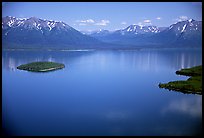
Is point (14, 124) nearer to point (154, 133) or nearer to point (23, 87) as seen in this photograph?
point (154, 133)

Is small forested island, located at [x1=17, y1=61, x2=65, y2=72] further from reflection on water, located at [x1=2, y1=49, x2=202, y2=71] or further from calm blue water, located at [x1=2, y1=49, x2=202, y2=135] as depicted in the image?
calm blue water, located at [x1=2, y1=49, x2=202, y2=135]

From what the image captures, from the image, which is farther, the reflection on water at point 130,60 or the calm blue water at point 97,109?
the reflection on water at point 130,60

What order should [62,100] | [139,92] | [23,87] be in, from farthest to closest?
[23,87]
[139,92]
[62,100]

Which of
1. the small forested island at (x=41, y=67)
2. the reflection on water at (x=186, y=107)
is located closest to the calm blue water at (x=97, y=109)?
the reflection on water at (x=186, y=107)

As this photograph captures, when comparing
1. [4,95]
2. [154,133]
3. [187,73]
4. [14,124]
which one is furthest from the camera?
[187,73]

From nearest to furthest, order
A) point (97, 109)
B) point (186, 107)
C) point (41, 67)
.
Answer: point (97, 109), point (186, 107), point (41, 67)

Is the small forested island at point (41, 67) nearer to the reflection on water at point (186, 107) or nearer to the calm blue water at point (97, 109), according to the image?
the calm blue water at point (97, 109)

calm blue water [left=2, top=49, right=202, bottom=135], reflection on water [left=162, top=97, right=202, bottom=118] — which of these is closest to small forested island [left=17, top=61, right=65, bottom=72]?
calm blue water [left=2, top=49, right=202, bottom=135]

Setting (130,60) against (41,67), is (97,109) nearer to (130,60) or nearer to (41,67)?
(41,67)

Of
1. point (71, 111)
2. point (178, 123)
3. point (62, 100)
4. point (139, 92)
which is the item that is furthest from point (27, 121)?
point (139, 92)

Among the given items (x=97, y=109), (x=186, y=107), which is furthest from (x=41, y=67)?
(x=186, y=107)

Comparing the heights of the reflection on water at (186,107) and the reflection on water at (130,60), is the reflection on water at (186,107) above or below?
below
